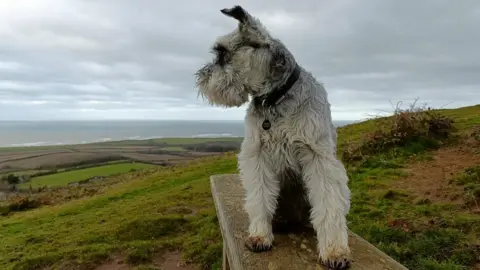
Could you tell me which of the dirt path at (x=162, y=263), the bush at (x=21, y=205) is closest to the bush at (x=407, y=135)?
the dirt path at (x=162, y=263)

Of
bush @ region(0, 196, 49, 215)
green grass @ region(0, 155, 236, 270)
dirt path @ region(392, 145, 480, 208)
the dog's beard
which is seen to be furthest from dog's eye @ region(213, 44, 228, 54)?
bush @ region(0, 196, 49, 215)

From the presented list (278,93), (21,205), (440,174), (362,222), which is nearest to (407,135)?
(440,174)

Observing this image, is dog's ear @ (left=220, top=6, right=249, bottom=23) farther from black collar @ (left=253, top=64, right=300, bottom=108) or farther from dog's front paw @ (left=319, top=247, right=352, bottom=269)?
dog's front paw @ (left=319, top=247, right=352, bottom=269)

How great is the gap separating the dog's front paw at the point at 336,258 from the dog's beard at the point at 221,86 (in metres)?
1.68

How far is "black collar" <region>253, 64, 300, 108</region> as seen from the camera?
3.74 metres

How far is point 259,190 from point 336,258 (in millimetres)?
952

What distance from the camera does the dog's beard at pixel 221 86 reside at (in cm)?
394

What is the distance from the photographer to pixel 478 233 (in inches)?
239

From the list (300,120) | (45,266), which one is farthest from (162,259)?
(300,120)

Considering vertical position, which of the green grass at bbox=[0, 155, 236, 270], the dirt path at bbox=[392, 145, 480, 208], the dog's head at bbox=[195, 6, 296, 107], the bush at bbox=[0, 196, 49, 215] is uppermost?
the dog's head at bbox=[195, 6, 296, 107]

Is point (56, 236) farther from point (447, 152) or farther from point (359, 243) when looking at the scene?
point (447, 152)

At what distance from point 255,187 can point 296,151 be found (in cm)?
55

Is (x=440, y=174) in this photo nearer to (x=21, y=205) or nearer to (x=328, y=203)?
(x=328, y=203)

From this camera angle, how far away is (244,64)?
384 centimetres
